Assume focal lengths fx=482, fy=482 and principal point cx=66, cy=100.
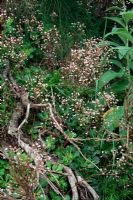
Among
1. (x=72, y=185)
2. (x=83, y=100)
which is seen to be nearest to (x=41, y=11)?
(x=83, y=100)

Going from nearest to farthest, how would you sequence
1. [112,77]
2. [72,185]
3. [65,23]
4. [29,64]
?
[72,185]
[112,77]
[29,64]
[65,23]

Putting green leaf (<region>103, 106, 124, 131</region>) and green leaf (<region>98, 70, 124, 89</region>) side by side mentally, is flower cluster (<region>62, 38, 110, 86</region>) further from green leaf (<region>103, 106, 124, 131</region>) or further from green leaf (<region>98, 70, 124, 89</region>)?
green leaf (<region>103, 106, 124, 131</region>)

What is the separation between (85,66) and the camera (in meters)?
3.01

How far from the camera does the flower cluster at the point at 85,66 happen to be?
296cm

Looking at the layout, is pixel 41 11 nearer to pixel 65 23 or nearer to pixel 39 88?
pixel 65 23

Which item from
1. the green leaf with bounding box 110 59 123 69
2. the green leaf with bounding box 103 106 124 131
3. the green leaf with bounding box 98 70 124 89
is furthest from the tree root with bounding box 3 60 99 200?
the green leaf with bounding box 110 59 123 69

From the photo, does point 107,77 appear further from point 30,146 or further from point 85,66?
point 30,146

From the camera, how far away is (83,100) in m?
2.97

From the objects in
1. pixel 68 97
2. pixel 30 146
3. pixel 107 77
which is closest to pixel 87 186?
pixel 30 146

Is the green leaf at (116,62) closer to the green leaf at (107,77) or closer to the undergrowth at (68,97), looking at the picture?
the undergrowth at (68,97)

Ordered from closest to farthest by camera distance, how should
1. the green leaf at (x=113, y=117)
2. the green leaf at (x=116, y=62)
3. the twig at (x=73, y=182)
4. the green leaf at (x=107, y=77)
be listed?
the twig at (x=73, y=182)
the green leaf at (x=113, y=117)
the green leaf at (x=107, y=77)
the green leaf at (x=116, y=62)

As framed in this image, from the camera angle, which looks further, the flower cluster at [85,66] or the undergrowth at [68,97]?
the flower cluster at [85,66]

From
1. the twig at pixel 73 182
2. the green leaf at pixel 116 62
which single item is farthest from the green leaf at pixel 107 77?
the twig at pixel 73 182

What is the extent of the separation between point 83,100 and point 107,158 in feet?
1.49
